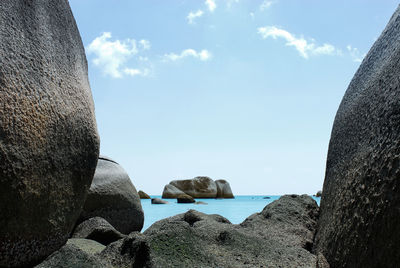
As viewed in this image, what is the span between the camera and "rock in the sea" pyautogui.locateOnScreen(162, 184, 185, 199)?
2208 centimetres

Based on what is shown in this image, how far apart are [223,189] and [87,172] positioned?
22.4 m

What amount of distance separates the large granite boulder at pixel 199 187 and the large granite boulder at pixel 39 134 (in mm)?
20865

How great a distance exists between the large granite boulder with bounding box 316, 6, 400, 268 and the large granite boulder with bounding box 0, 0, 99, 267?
137 centimetres

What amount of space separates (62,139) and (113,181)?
2295 mm

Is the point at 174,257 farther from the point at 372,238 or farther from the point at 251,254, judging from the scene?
the point at 372,238

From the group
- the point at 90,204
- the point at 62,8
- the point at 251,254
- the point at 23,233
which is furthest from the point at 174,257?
the point at 90,204

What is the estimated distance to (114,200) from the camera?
4012mm

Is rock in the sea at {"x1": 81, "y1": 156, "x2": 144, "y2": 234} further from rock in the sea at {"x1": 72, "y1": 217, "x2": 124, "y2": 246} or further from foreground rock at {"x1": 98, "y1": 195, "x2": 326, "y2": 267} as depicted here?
foreground rock at {"x1": 98, "y1": 195, "x2": 326, "y2": 267}

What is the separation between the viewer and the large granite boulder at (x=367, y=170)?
5.22 ft

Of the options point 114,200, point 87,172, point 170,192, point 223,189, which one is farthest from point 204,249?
point 223,189

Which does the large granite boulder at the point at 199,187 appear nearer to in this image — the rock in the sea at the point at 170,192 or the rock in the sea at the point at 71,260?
the rock in the sea at the point at 170,192

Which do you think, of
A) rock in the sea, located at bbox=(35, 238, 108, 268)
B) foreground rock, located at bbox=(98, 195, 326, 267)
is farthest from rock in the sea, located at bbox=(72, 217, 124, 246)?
rock in the sea, located at bbox=(35, 238, 108, 268)

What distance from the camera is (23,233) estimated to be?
5.60 feet

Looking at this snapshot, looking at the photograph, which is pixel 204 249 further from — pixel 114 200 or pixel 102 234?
pixel 114 200
